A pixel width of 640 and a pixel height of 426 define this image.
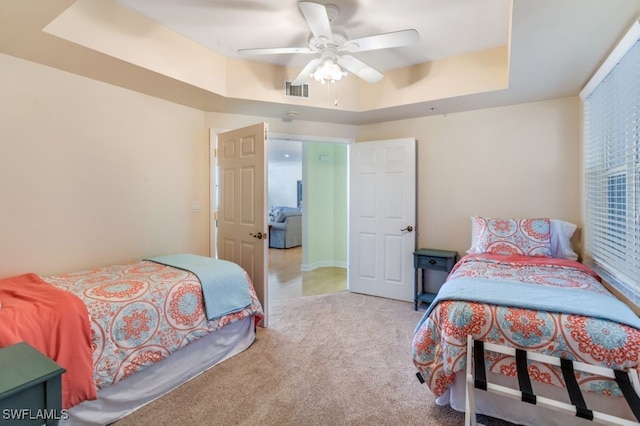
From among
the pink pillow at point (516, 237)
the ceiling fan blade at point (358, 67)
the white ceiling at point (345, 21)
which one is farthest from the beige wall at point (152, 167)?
the ceiling fan blade at point (358, 67)

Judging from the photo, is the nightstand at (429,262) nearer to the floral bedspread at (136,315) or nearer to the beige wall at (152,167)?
the beige wall at (152,167)

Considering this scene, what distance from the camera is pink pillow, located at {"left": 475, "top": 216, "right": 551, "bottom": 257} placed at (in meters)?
2.87

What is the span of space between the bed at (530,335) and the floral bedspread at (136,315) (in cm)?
152

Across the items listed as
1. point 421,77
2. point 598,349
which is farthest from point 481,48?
point 598,349

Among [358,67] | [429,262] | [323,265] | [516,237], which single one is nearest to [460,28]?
[358,67]

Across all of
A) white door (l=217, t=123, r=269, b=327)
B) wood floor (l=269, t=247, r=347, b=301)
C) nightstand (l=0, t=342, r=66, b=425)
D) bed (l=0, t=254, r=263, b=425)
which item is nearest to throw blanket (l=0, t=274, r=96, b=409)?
bed (l=0, t=254, r=263, b=425)

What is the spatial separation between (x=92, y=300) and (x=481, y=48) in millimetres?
3572

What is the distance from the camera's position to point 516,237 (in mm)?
2967

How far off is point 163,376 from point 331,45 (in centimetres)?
255

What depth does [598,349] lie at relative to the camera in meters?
1.50

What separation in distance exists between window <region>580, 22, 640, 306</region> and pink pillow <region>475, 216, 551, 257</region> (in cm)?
35

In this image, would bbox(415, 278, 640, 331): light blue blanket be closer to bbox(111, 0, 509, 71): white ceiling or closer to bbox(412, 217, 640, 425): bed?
bbox(412, 217, 640, 425): bed

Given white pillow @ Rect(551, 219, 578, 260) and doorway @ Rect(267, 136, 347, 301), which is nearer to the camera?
white pillow @ Rect(551, 219, 578, 260)

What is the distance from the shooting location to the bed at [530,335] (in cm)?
151
